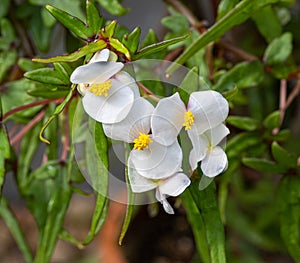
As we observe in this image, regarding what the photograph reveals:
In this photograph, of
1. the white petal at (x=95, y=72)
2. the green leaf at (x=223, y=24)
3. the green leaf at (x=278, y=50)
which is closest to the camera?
the white petal at (x=95, y=72)

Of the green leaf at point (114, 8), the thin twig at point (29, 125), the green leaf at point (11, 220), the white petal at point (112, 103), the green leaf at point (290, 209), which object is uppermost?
the white petal at point (112, 103)

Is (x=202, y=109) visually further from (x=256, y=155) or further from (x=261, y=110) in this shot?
(x=261, y=110)

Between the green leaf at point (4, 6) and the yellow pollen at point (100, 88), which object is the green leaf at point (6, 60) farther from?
the yellow pollen at point (100, 88)

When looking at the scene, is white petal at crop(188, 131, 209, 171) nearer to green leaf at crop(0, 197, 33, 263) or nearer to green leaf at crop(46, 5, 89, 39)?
green leaf at crop(46, 5, 89, 39)

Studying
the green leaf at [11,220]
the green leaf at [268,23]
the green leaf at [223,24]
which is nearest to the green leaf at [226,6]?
the green leaf at [223,24]

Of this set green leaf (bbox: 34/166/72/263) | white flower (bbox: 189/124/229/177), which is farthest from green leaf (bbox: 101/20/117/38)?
green leaf (bbox: 34/166/72/263)

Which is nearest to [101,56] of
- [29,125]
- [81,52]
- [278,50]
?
[81,52]

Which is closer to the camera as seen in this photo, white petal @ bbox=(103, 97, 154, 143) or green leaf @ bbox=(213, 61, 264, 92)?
white petal @ bbox=(103, 97, 154, 143)
